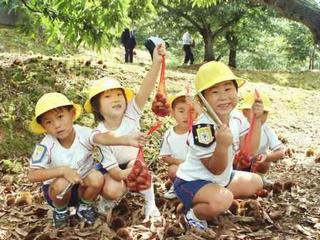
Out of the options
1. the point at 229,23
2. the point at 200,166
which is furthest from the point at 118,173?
the point at 229,23

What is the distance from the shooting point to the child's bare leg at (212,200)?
281cm

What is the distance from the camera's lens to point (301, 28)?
2153 cm

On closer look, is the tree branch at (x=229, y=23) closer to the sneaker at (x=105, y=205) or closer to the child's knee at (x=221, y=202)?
the sneaker at (x=105, y=205)

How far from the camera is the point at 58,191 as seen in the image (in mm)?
3047

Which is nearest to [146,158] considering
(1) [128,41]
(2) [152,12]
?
(2) [152,12]

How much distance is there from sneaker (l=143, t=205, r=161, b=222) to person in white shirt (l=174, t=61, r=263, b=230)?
20 centimetres

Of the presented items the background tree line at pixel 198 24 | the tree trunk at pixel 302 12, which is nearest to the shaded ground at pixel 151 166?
the background tree line at pixel 198 24

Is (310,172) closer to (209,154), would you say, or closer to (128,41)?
(209,154)

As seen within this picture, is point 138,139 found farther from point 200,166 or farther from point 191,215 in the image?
point 191,215

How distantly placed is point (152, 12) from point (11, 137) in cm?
244

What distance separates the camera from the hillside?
9.86ft

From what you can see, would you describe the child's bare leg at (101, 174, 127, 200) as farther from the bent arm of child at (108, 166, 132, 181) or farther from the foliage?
the foliage

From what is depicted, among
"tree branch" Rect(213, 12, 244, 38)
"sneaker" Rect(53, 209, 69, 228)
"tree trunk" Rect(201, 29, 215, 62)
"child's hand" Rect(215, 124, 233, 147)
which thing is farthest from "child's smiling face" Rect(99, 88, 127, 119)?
"tree trunk" Rect(201, 29, 215, 62)

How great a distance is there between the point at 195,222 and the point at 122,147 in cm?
74
